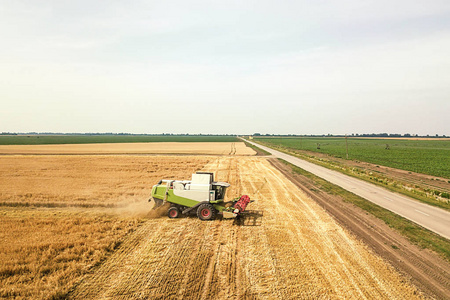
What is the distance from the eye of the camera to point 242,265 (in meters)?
10.3

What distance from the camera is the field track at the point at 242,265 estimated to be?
855cm

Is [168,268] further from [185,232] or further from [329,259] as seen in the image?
[329,259]

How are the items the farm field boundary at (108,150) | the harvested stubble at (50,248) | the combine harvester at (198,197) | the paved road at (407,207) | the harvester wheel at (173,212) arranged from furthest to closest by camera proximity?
the farm field boundary at (108,150) → the paved road at (407,207) → the harvester wheel at (173,212) → the combine harvester at (198,197) → the harvested stubble at (50,248)

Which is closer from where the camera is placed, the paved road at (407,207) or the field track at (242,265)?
the field track at (242,265)

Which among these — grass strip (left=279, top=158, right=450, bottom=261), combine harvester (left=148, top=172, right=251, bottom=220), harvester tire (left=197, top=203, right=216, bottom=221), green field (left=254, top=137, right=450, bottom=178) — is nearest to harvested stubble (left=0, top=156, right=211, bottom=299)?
combine harvester (left=148, top=172, right=251, bottom=220)

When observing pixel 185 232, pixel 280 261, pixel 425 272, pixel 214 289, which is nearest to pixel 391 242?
pixel 425 272

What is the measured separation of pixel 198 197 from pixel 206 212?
1128mm

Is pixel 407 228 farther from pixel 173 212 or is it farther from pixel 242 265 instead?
pixel 173 212

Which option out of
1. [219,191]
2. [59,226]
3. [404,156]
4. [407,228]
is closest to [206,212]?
[219,191]

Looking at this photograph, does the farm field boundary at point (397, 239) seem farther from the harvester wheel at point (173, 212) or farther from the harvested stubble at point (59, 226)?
the harvested stubble at point (59, 226)

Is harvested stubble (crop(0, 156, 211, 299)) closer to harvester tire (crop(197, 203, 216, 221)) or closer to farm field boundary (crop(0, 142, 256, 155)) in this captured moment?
harvester tire (crop(197, 203, 216, 221))

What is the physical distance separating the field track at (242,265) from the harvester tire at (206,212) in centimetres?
46

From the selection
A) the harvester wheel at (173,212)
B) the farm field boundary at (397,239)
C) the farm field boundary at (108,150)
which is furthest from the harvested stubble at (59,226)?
the farm field boundary at (108,150)

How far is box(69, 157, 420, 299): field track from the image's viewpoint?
855cm
